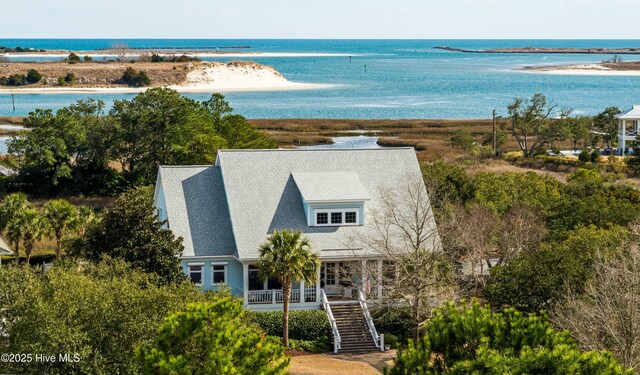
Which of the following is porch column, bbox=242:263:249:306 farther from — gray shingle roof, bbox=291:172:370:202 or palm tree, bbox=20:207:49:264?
palm tree, bbox=20:207:49:264

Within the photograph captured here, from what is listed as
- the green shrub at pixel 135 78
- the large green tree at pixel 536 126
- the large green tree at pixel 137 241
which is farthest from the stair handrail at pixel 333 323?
the green shrub at pixel 135 78

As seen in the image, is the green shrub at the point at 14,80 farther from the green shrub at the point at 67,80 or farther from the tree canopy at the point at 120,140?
the tree canopy at the point at 120,140

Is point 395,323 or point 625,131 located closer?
point 395,323

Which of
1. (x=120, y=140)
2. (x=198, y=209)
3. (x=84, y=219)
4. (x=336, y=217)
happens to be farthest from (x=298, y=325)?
(x=120, y=140)

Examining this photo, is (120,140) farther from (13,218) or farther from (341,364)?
(341,364)

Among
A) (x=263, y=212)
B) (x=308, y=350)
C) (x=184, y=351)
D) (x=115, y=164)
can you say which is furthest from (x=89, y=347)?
(x=115, y=164)
